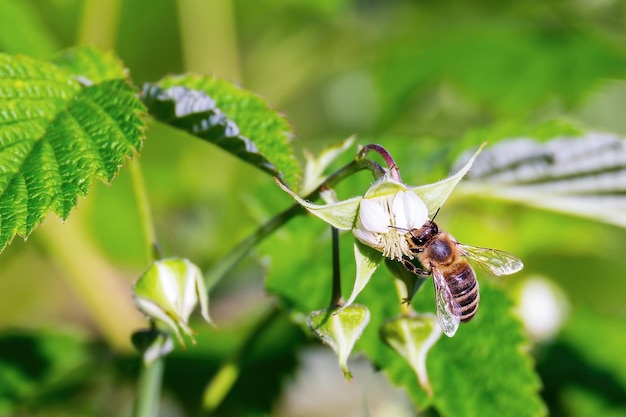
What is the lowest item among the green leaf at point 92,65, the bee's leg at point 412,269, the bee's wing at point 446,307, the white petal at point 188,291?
the bee's wing at point 446,307

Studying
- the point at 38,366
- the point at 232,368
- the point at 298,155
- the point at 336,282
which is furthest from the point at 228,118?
the point at 298,155

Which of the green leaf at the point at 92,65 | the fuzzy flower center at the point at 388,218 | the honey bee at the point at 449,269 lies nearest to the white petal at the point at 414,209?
the fuzzy flower center at the point at 388,218

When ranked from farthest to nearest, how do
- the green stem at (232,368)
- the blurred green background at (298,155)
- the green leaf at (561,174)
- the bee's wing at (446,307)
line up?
the blurred green background at (298,155), the green leaf at (561,174), the green stem at (232,368), the bee's wing at (446,307)

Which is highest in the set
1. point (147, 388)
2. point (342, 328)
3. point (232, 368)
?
point (342, 328)

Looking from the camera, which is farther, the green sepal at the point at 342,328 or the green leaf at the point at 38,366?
the green leaf at the point at 38,366

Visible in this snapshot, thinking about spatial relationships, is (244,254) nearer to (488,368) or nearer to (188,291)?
(188,291)

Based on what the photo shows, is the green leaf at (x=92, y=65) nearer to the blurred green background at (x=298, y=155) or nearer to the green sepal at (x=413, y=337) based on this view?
the blurred green background at (x=298, y=155)

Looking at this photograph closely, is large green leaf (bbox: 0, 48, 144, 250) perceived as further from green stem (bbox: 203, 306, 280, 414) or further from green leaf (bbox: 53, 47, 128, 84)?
green stem (bbox: 203, 306, 280, 414)
